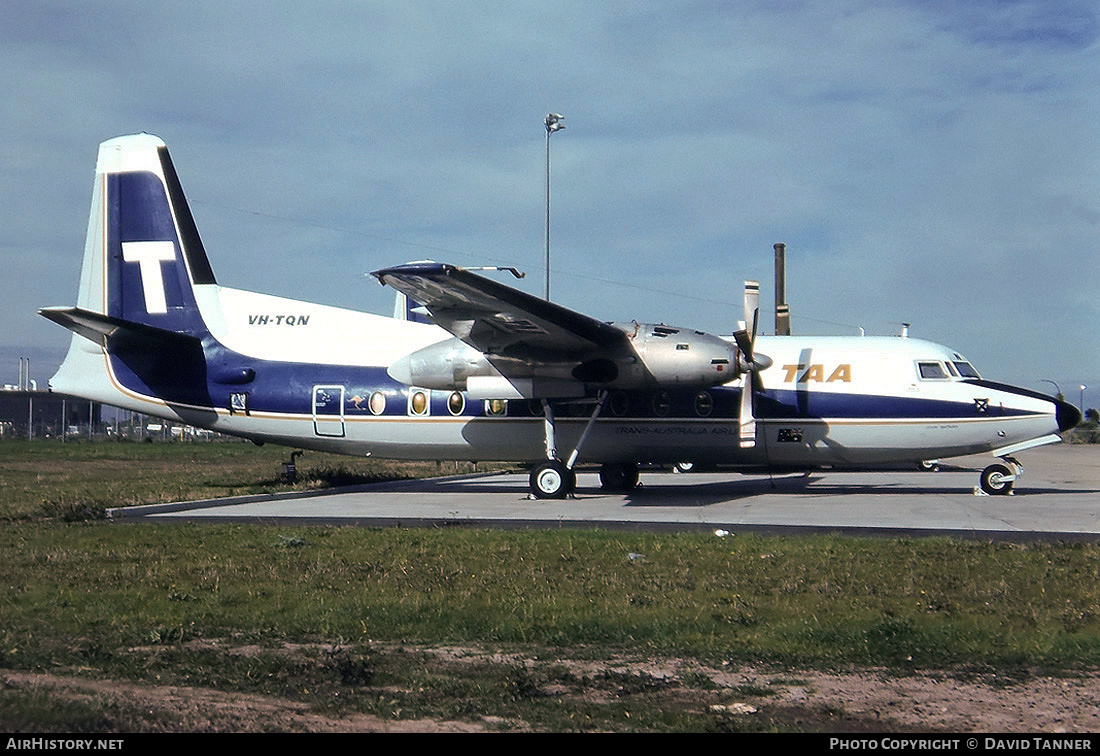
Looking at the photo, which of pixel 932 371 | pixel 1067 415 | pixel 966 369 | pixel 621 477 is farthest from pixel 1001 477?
pixel 621 477

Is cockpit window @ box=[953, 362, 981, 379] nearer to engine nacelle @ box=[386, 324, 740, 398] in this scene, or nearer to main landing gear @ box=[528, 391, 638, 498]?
engine nacelle @ box=[386, 324, 740, 398]

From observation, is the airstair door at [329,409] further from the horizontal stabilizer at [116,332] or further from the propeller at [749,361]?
the propeller at [749,361]

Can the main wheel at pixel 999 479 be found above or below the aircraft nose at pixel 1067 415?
below

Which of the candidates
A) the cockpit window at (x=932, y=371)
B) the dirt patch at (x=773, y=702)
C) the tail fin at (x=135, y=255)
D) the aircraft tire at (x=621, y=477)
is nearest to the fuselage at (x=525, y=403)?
the cockpit window at (x=932, y=371)

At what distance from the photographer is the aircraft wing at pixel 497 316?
16.3 m

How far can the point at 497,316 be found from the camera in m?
17.9

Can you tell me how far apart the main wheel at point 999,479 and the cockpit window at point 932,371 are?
2095 millimetres

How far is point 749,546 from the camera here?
1203 cm

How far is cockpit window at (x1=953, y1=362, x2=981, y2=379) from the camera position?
64.1 feet

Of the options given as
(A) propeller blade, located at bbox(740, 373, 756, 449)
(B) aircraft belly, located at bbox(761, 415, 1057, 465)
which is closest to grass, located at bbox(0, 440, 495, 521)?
(A) propeller blade, located at bbox(740, 373, 756, 449)

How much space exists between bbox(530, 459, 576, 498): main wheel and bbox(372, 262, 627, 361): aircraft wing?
2.23 metres

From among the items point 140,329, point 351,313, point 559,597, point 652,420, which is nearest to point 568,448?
point 652,420

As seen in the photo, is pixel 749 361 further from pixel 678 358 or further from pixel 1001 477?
pixel 1001 477

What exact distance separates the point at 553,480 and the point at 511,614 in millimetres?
10789
